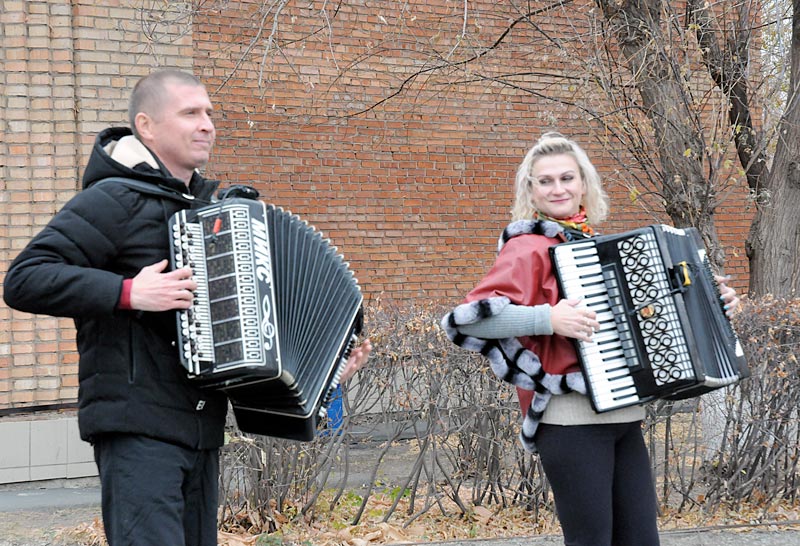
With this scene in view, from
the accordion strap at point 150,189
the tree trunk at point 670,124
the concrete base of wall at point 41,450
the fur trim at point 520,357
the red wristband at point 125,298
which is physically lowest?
the concrete base of wall at point 41,450

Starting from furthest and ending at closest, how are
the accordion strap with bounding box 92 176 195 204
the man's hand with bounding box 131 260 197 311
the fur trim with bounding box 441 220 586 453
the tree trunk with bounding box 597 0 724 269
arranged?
the tree trunk with bounding box 597 0 724 269, the fur trim with bounding box 441 220 586 453, the accordion strap with bounding box 92 176 195 204, the man's hand with bounding box 131 260 197 311

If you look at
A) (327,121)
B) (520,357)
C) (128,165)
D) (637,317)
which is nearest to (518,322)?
(520,357)

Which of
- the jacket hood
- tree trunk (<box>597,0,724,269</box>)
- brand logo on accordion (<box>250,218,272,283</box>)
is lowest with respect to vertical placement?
brand logo on accordion (<box>250,218,272,283</box>)

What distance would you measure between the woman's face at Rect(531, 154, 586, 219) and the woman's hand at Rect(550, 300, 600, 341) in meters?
0.42

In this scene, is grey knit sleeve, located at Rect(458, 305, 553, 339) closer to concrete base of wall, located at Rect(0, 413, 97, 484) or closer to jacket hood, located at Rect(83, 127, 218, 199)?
jacket hood, located at Rect(83, 127, 218, 199)

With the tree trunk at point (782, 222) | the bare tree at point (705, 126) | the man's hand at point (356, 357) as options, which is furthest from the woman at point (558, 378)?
the tree trunk at point (782, 222)

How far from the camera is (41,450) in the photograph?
623 cm

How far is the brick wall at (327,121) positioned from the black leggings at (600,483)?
163 inches

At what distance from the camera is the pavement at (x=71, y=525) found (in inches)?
178

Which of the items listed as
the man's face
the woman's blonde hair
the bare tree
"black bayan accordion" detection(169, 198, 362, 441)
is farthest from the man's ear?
the bare tree

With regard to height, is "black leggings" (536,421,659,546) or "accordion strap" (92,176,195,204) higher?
"accordion strap" (92,176,195,204)

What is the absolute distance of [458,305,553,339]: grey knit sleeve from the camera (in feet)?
8.36

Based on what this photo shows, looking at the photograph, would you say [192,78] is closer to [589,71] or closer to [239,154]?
[589,71]

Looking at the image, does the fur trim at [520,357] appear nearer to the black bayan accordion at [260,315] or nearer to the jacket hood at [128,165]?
the black bayan accordion at [260,315]
